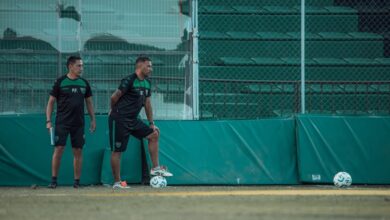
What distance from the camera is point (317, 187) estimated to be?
43.8 ft

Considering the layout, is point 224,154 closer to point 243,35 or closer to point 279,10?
point 243,35

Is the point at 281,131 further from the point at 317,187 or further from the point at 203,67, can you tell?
the point at 203,67

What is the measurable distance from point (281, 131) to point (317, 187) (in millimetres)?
1240

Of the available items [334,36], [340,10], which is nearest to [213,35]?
[334,36]

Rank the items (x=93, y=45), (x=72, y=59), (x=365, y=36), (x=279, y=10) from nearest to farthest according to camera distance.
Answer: (x=72, y=59), (x=93, y=45), (x=365, y=36), (x=279, y=10)

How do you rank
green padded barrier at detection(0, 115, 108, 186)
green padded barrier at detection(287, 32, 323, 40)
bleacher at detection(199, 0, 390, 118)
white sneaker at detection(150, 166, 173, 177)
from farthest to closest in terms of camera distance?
green padded barrier at detection(287, 32, 323, 40)
bleacher at detection(199, 0, 390, 118)
green padded barrier at detection(0, 115, 108, 186)
white sneaker at detection(150, 166, 173, 177)

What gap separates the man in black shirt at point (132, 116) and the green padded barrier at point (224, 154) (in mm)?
631

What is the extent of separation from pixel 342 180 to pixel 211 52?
554 centimetres

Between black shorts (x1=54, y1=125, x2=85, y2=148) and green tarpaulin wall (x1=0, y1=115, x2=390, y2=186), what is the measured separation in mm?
860

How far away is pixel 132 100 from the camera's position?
13.4 metres

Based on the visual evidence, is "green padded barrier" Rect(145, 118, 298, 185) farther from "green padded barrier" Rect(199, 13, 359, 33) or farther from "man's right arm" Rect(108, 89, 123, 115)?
"green padded barrier" Rect(199, 13, 359, 33)

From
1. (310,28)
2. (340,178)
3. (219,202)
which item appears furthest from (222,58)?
(219,202)

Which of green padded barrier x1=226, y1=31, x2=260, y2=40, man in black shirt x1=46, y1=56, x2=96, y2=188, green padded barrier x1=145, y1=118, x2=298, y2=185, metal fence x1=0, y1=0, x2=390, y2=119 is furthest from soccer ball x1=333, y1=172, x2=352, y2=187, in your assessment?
green padded barrier x1=226, y1=31, x2=260, y2=40

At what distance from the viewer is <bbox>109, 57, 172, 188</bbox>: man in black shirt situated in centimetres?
1318
